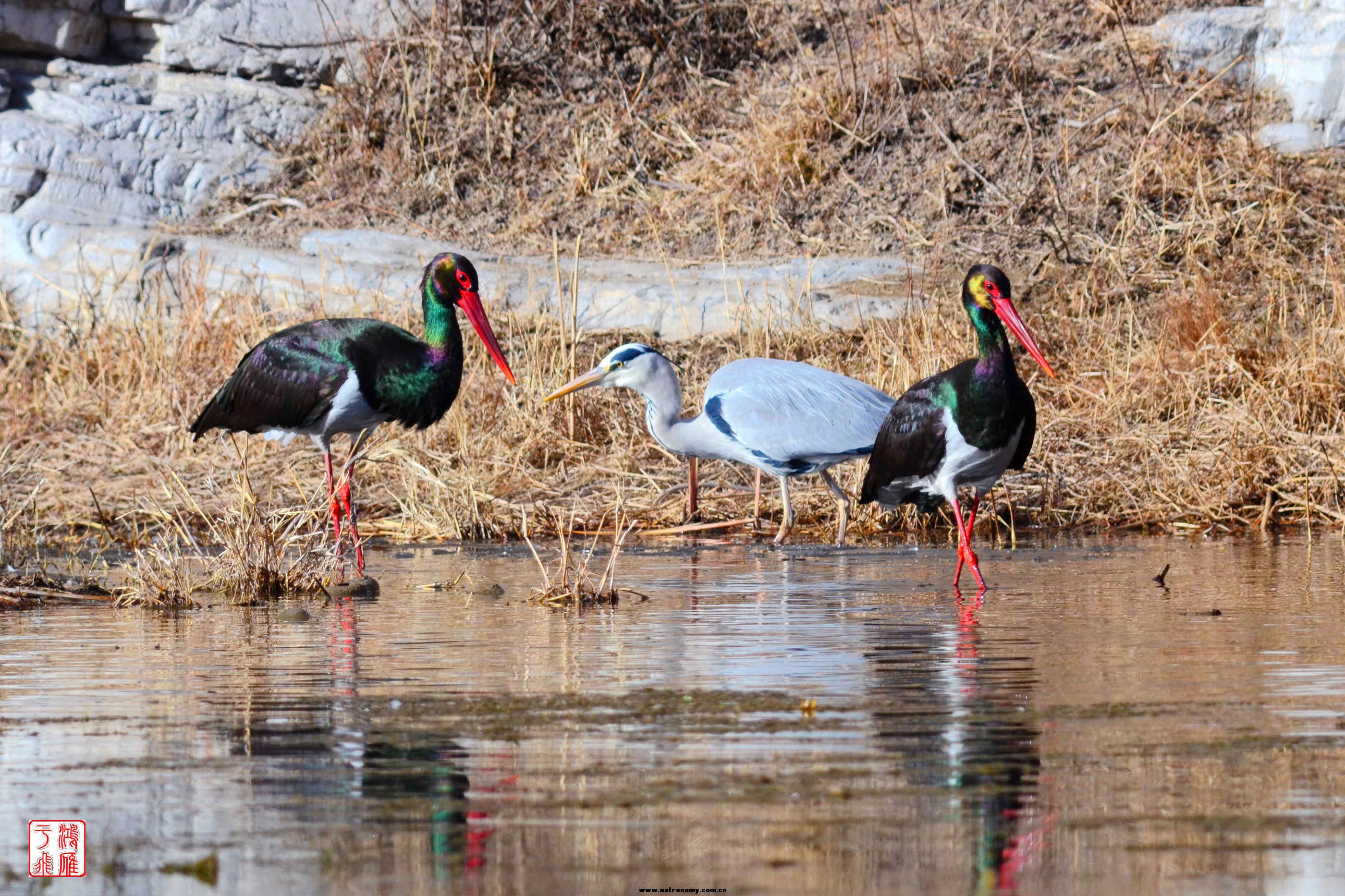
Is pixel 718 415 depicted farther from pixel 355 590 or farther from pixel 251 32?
pixel 251 32

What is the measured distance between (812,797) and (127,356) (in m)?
10.4

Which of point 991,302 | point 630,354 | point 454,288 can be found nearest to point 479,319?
point 454,288

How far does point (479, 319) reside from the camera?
10484mm

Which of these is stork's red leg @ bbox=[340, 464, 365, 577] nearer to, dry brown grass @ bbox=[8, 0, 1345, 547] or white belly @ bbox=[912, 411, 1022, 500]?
dry brown grass @ bbox=[8, 0, 1345, 547]

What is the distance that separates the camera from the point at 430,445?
11.8 m

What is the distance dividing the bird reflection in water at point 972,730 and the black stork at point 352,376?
399 centimetres

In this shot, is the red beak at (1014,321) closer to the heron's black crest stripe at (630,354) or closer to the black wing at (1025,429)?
the black wing at (1025,429)

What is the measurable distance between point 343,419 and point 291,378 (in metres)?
0.36

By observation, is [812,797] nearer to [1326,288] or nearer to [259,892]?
[259,892]

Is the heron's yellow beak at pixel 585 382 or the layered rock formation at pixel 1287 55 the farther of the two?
the layered rock formation at pixel 1287 55

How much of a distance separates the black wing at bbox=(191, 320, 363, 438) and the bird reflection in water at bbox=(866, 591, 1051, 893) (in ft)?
13.8

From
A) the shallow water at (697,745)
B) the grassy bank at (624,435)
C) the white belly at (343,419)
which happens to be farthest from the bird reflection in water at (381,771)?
the white belly at (343,419)

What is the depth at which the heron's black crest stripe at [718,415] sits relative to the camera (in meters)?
9.88

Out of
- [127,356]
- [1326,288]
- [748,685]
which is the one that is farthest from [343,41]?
[748,685]
